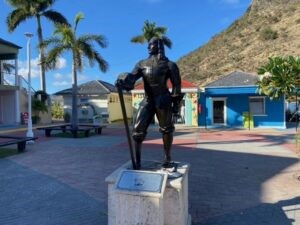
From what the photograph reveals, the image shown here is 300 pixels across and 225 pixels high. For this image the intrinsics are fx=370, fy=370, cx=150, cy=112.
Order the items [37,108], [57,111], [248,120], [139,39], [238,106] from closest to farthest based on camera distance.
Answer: [248,120] → [238,106] → [37,108] → [139,39] → [57,111]

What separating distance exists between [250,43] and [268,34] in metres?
3.37

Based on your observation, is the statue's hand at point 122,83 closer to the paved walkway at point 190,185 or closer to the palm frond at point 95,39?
the paved walkway at point 190,185

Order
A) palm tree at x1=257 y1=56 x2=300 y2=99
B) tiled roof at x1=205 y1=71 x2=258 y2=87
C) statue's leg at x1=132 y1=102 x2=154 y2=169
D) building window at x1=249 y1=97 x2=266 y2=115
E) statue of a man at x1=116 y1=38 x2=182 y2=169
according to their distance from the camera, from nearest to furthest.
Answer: statue of a man at x1=116 y1=38 x2=182 y2=169 < statue's leg at x1=132 y1=102 x2=154 y2=169 < palm tree at x1=257 y1=56 x2=300 y2=99 < tiled roof at x1=205 y1=71 x2=258 y2=87 < building window at x1=249 y1=97 x2=266 y2=115

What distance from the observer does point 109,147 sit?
566 inches

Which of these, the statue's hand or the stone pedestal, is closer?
the stone pedestal

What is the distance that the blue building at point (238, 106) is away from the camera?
25.2 meters

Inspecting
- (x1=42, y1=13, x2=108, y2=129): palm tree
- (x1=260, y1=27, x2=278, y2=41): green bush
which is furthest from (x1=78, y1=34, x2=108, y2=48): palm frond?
(x1=260, y1=27, x2=278, y2=41): green bush

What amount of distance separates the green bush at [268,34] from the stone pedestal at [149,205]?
58837mm

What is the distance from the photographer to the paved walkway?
5844 millimetres

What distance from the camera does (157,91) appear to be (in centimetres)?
517

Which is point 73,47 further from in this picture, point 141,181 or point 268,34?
point 268,34

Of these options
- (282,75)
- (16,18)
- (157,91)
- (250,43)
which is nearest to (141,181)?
(157,91)

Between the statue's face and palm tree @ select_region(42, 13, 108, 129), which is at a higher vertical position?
palm tree @ select_region(42, 13, 108, 129)

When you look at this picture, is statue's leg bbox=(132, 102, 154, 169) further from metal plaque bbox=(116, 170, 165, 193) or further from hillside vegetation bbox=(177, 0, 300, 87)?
hillside vegetation bbox=(177, 0, 300, 87)
